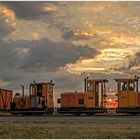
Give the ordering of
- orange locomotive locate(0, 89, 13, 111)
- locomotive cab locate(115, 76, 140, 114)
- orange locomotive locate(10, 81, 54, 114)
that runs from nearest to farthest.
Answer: locomotive cab locate(115, 76, 140, 114), orange locomotive locate(10, 81, 54, 114), orange locomotive locate(0, 89, 13, 111)

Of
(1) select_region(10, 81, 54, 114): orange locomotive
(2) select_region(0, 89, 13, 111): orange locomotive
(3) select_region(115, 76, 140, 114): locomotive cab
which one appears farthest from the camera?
(2) select_region(0, 89, 13, 111): orange locomotive

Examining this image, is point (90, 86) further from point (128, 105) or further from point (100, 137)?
point (100, 137)

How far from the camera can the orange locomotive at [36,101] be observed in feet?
141

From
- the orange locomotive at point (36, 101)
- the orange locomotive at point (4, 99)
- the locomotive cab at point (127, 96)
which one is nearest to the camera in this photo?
the locomotive cab at point (127, 96)

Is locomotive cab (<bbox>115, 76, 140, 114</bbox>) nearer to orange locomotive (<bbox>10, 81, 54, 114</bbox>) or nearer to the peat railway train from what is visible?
the peat railway train

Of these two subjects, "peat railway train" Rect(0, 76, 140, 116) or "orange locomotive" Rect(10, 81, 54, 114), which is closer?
"peat railway train" Rect(0, 76, 140, 116)

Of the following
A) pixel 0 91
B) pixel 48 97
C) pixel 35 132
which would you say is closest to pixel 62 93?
pixel 48 97

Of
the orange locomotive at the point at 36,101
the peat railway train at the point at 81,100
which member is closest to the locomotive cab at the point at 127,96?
the peat railway train at the point at 81,100

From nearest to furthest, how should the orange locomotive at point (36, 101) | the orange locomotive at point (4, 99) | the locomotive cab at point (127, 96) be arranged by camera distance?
1. the locomotive cab at point (127, 96)
2. the orange locomotive at point (36, 101)
3. the orange locomotive at point (4, 99)

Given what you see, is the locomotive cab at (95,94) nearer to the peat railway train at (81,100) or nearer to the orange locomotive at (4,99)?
the peat railway train at (81,100)

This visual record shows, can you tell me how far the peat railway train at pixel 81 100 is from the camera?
130 ft

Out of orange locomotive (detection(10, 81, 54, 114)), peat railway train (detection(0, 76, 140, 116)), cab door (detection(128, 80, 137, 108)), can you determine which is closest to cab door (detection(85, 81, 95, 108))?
peat railway train (detection(0, 76, 140, 116))

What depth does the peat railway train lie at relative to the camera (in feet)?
130

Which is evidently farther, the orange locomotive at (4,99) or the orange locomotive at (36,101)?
the orange locomotive at (4,99)
